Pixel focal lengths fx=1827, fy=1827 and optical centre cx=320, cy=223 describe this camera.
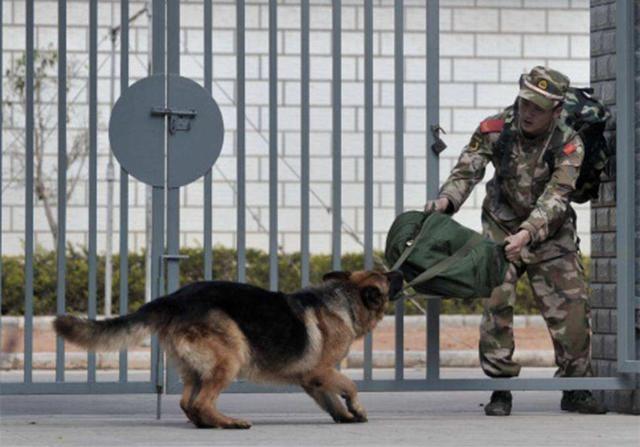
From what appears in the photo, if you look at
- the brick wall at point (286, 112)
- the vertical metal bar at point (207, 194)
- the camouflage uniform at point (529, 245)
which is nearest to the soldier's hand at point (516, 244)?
the camouflage uniform at point (529, 245)

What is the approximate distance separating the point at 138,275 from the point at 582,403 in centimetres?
1076

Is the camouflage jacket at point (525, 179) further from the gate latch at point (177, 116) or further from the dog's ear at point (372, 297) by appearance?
the gate latch at point (177, 116)

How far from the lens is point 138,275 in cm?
2097

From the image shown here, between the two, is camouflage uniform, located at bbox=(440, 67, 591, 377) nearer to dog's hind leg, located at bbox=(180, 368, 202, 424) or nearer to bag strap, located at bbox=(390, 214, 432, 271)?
bag strap, located at bbox=(390, 214, 432, 271)

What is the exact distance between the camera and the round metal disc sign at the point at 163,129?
10.2 meters

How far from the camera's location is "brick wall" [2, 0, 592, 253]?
21.0 m

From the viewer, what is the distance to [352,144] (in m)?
21.2

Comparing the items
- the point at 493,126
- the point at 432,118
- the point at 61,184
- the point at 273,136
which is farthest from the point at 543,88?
the point at 61,184

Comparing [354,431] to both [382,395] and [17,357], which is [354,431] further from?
[17,357]

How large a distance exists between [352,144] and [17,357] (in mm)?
5290

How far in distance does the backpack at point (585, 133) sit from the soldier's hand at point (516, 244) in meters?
0.53

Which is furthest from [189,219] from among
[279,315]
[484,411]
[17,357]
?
[279,315]

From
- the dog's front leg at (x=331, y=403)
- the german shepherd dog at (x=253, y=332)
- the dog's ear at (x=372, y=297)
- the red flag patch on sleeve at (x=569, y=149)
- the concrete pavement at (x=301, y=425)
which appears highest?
the red flag patch on sleeve at (x=569, y=149)

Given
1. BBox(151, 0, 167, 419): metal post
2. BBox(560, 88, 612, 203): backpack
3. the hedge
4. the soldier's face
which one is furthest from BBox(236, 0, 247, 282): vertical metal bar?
the hedge
